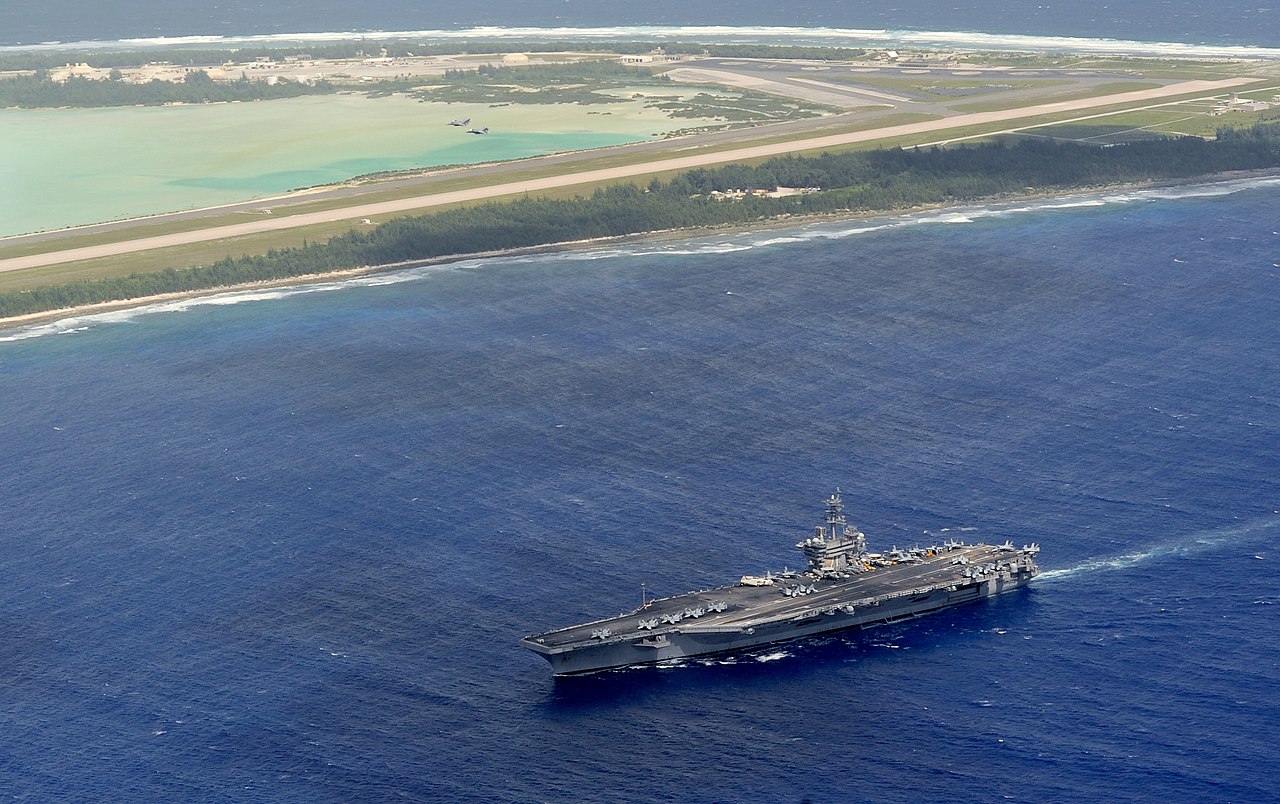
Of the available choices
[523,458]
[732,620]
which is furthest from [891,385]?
[732,620]

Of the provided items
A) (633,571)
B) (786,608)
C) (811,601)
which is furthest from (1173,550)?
(633,571)

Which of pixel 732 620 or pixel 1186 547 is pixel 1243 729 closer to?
pixel 1186 547

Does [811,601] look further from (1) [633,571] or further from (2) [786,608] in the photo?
(1) [633,571]

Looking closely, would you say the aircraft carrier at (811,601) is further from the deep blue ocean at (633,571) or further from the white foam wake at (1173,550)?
the white foam wake at (1173,550)

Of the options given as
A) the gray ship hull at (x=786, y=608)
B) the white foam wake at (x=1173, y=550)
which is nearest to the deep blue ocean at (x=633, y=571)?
the white foam wake at (x=1173, y=550)

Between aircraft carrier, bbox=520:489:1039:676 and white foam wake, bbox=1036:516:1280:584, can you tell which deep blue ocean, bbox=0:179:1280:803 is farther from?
aircraft carrier, bbox=520:489:1039:676
